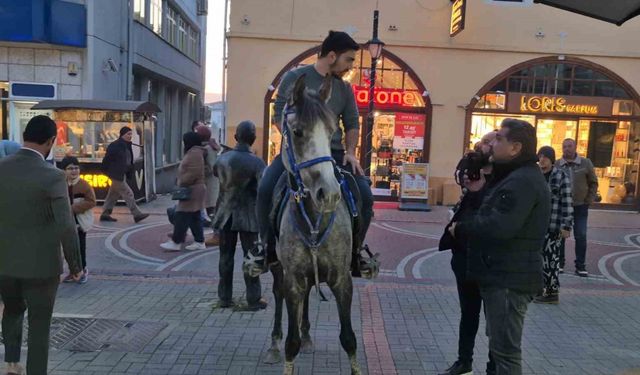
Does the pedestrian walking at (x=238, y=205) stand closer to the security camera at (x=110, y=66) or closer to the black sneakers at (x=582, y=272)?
the black sneakers at (x=582, y=272)

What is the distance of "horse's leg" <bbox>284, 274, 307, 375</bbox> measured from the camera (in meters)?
4.15

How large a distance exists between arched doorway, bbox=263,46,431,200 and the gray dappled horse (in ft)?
38.8

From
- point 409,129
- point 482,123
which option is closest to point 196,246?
point 409,129

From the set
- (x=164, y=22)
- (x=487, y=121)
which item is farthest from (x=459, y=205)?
(x=164, y=22)

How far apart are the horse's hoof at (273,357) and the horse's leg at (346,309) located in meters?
0.92

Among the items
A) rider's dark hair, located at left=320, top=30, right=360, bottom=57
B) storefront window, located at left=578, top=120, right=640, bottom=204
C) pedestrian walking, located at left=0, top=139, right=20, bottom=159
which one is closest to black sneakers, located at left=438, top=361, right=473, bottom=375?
rider's dark hair, located at left=320, top=30, right=360, bottom=57

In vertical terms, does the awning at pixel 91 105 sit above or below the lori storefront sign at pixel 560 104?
below

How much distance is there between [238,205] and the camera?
6527 mm

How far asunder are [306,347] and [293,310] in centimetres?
124

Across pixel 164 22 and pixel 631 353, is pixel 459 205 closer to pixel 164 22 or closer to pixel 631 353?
pixel 631 353

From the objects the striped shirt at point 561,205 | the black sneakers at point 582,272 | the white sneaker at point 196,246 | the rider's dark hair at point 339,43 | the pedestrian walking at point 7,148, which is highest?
the rider's dark hair at point 339,43

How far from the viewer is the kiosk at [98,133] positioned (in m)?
13.9

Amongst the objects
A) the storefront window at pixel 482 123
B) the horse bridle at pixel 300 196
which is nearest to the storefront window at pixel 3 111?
the storefront window at pixel 482 123

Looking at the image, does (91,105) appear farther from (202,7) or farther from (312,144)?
(202,7)
